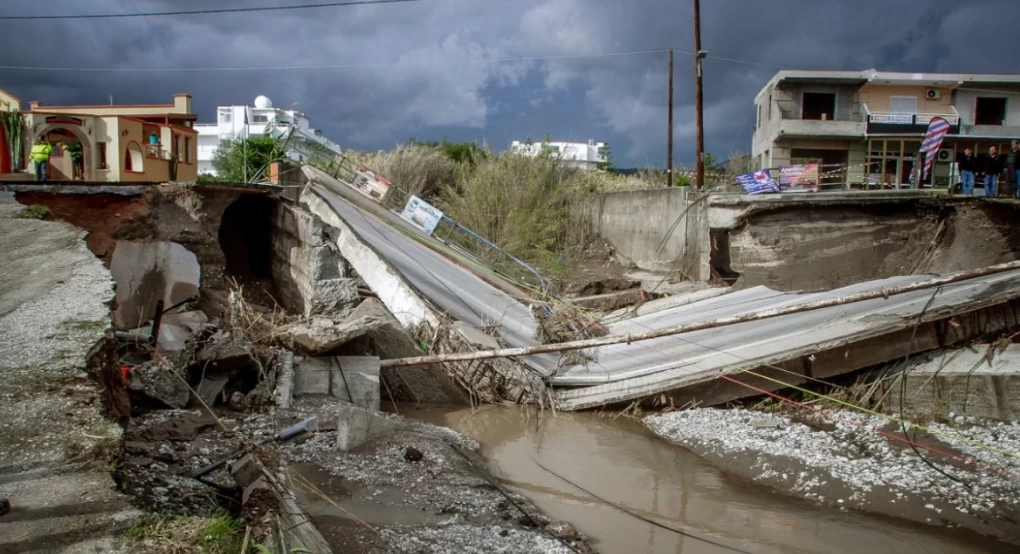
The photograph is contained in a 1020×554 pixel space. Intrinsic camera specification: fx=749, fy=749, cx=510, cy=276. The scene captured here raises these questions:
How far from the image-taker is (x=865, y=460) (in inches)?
244

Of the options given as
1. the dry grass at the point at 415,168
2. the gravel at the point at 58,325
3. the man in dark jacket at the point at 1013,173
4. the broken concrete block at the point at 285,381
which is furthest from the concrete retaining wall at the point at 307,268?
the man in dark jacket at the point at 1013,173

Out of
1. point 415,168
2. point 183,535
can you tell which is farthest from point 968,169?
point 183,535

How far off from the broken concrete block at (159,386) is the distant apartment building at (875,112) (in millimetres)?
31737

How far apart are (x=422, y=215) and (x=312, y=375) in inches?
299

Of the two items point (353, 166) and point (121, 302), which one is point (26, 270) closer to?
point (121, 302)

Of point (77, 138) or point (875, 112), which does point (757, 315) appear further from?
point (875, 112)

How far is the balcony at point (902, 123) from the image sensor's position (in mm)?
32938

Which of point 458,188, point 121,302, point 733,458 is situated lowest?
point 733,458

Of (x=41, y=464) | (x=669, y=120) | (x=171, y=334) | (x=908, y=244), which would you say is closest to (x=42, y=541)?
(x=41, y=464)

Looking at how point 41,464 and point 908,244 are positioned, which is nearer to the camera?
point 41,464

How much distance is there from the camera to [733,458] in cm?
649

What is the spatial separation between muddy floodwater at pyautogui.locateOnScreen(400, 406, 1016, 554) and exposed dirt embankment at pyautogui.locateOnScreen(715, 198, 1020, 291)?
4.97m

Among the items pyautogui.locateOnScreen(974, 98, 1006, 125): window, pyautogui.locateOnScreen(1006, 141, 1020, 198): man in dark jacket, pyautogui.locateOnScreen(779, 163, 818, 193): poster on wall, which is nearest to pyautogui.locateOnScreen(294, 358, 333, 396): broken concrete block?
pyautogui.locateOnScreen(779, 163, 818, 193): poster on wall

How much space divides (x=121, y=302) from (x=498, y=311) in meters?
4.28
